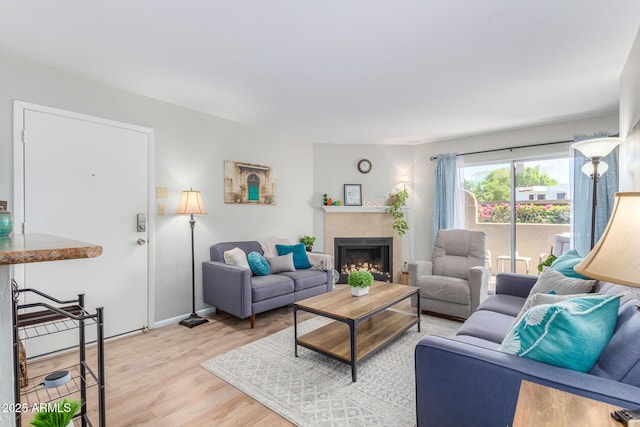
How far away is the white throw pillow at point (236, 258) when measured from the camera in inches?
137

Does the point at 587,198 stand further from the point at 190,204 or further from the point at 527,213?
the point at 190,204

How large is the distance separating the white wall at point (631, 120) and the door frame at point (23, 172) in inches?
164

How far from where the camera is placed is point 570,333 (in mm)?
1151

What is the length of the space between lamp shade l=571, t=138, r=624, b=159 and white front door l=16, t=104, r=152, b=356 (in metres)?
4.30

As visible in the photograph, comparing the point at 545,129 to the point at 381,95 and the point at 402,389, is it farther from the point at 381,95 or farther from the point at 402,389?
the point at 402,389

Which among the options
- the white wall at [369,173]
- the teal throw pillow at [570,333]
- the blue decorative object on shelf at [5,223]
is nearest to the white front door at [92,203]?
the blue decorative object on shelf at [5,223]

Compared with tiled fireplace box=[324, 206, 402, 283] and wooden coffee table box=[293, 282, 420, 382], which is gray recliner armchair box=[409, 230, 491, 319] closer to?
wooden coffee table box=[293, 282, 420, 382]

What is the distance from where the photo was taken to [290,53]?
2.38 metres

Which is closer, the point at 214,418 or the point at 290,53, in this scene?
the point at 214,418

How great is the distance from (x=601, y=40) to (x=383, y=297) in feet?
8.45

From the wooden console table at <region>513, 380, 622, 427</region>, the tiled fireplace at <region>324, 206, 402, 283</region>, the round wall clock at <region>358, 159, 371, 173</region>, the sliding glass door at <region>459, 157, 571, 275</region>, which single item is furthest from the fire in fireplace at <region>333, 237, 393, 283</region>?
the wooden console table at <region>513, 380, 622, 427</region>

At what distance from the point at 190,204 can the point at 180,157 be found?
0.62 metres

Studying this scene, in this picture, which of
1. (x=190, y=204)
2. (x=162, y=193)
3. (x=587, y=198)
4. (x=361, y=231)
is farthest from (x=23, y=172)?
(x=587, y=198)

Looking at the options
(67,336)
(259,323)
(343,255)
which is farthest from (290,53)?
(343,255)
